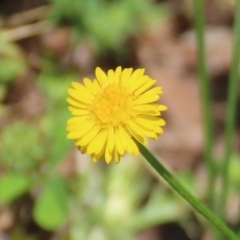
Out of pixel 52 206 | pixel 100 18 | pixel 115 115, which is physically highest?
pixel 100 18

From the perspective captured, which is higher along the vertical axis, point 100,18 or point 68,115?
point 100,18

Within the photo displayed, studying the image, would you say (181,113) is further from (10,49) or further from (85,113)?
(85,113)

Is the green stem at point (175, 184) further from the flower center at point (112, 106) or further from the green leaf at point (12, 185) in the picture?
the green leaf at point (12, 185)

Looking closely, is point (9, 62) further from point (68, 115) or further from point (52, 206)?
point (52, 206)

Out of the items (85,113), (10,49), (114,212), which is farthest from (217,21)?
(85,113)

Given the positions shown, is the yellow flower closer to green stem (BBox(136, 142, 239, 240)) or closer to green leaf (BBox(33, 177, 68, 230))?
green stem (BBox(136, 142, 239, 240))

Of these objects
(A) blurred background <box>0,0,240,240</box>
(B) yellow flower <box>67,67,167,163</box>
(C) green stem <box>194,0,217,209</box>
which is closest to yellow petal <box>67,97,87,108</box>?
(B) yellow flower <box>67,67,167,163</box>

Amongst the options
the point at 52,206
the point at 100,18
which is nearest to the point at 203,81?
the point at 52,206
